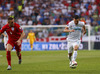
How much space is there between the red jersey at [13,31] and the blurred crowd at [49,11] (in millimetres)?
21992

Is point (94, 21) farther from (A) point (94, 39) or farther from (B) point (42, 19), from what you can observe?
(B) point (42, 19)

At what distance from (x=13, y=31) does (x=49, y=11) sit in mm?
24218

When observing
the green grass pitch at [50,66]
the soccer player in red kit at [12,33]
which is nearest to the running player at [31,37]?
the green grass pitch at [50,66]

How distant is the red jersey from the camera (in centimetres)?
1512

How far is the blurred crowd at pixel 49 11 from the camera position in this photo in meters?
38.6

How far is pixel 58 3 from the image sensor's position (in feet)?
134

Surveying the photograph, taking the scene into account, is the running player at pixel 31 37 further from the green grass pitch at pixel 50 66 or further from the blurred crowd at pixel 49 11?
the green grass pitch at pixel 50 66

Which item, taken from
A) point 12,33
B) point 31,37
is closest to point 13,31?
point 12,33

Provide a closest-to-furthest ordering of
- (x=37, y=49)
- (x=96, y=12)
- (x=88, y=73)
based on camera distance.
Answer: (x=88, y=73) → (x=37, y=49) → (x=96, y=12)

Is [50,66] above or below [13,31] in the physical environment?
below

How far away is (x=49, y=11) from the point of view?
3947 centimetres

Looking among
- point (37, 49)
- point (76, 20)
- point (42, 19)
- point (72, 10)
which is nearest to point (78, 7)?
point (72, 10)

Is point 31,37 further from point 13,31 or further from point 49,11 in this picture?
point 13,31

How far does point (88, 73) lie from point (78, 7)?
2713 centimetres
